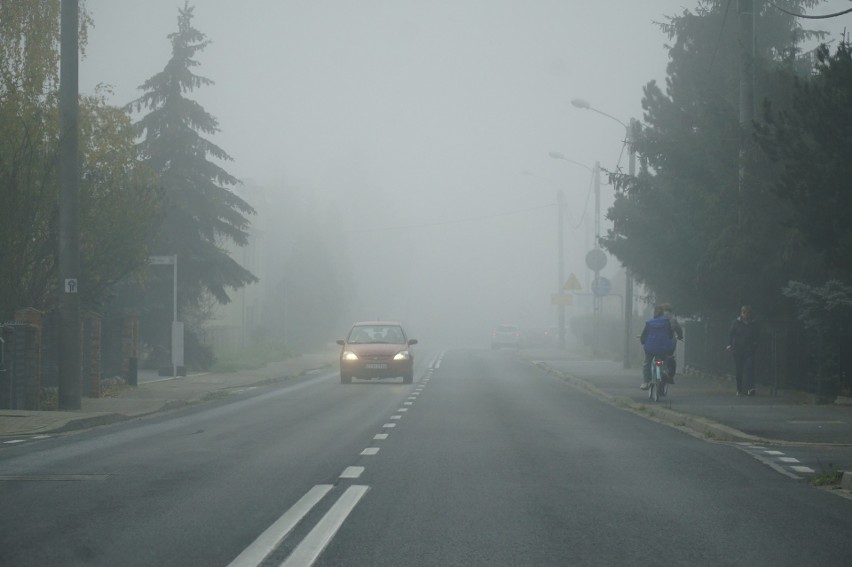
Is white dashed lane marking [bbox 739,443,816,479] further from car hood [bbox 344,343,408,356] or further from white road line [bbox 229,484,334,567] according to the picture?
car hood [bbox 344,343,408,356]

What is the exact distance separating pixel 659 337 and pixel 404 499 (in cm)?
1478

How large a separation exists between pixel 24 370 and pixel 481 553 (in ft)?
48.4

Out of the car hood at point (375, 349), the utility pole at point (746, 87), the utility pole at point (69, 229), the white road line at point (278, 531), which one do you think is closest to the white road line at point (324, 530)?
the white road line at point (278, 531)

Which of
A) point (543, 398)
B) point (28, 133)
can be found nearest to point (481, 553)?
point (28, 133)

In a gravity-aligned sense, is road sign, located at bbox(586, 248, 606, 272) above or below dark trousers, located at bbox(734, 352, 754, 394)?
above

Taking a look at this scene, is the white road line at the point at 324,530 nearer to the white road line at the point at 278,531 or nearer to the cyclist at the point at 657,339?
the white road line at the point at 278,531

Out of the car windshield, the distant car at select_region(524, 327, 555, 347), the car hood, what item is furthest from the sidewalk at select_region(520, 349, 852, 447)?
the distant car at select_region(524, 327, 555, 347)

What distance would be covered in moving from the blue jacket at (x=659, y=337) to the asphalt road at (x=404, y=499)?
6355 mm

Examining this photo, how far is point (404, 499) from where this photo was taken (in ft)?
30.6

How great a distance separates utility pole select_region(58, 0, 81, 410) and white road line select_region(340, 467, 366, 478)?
9.70 metres

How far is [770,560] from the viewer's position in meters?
6.97

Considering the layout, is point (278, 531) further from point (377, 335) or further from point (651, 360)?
point (377, 335)

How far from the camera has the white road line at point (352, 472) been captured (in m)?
10.8

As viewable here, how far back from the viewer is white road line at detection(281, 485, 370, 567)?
681 cm
